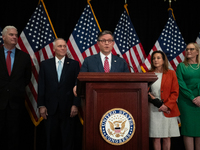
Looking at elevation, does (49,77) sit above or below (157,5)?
below

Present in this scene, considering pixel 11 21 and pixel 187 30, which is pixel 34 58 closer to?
pixel 11 21

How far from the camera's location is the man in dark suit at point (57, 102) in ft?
8.45

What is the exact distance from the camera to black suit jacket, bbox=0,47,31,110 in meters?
2.46

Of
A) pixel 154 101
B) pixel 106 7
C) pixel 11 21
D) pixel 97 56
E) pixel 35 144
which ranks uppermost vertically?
pixel 106 7

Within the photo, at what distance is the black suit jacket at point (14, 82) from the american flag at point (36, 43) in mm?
387

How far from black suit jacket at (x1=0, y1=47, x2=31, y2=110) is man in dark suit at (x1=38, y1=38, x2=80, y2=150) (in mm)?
236

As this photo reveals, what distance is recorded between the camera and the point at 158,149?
8.05ft

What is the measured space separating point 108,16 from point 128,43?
63 cm

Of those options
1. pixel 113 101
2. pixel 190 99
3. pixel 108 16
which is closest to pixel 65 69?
pixel 108 16

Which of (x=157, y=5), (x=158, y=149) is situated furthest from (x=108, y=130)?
(x=157, y=5)

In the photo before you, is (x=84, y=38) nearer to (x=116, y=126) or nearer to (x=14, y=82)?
(x=14, y=82)

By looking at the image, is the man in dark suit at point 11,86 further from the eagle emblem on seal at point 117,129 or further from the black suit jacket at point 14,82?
the eagle emblem on seal at point 117,129

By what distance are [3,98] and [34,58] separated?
857 mm

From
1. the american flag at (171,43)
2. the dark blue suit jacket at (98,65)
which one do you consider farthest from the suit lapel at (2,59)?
the american flag at (171,43)
